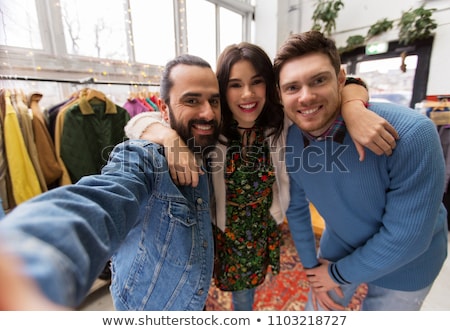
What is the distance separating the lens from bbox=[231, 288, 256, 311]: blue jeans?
101 cm

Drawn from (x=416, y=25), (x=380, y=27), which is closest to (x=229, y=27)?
(x=380, y=27)

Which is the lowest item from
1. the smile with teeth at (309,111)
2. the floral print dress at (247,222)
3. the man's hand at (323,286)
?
the man's hand at (323,286)

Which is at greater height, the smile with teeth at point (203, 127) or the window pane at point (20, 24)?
the window pane at point (20, 24)

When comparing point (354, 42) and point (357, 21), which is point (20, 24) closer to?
point (354, 42)

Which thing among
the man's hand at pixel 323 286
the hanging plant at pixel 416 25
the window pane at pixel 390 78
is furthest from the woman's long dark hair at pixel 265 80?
the hanging plant at pixel 416 25

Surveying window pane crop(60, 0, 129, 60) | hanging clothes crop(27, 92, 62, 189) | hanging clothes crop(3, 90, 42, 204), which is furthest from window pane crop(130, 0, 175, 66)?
hanging clothes crop(3, 90, 42, 204)

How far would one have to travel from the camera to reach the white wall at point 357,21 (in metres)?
2.20

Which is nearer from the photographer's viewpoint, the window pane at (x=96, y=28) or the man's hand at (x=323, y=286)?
the man's hand at (x=323, y=286)

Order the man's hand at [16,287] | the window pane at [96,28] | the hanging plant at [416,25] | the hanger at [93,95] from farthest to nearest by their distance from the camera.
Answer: the hanging plant at [416,25] < the window pane at [96,28] < the hanger at [93,95] < the man's hand at [16,287]

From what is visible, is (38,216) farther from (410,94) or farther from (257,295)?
(410,94)

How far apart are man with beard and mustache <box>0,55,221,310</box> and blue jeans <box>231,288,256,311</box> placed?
412 millimetres

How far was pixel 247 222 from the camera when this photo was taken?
0.89m

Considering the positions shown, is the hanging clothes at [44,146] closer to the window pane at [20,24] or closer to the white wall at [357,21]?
the window pane at [20,24]

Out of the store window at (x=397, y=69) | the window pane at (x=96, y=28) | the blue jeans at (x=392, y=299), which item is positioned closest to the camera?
the blue jeans at (x=392, y=299)
